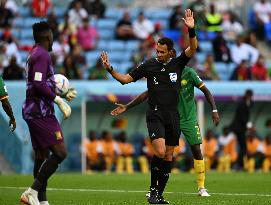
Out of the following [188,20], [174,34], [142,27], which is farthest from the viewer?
[174,34]

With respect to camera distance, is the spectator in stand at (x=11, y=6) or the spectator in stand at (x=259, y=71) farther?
the spectator in stand at (x=11, y=6)

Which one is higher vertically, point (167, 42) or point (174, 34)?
point (167, 42)

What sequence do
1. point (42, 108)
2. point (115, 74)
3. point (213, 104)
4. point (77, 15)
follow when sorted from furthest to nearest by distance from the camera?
point (77, 15) < point (213, 104) < point (115, 74) < point (42, 108)

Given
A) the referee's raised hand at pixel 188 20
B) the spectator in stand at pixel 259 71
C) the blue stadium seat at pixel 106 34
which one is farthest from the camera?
the blue stadium seat at pixel 106 34

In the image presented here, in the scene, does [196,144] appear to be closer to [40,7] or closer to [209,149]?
[209,149]

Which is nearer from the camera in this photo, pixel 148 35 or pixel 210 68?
pixel 210 68

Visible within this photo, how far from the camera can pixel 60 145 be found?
13.1 m

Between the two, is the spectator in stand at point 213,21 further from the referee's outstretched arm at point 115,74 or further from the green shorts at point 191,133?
the referee's outstretched arm at point 115,74

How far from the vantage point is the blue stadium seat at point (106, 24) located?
3195 cm

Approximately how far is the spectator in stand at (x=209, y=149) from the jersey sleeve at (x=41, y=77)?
15643 mm

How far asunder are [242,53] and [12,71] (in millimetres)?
7516

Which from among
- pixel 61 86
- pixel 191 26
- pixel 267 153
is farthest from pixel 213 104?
pixel 267 153

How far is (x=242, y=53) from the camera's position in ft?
103

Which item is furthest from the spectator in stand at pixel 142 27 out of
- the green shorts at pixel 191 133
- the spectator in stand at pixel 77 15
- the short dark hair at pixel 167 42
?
the short dark hair at pixel 167 42
